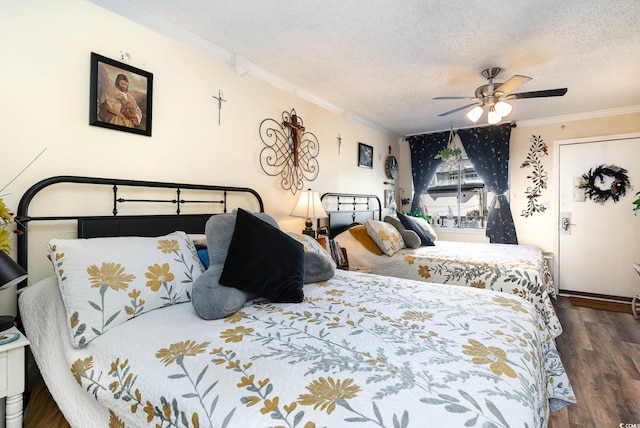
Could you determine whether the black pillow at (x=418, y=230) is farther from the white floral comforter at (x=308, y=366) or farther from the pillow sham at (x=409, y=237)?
the white floral comforter at (x=308, y=366)

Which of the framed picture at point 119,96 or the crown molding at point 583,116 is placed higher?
the crown molding at point 583,116

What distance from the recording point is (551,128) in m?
4.28

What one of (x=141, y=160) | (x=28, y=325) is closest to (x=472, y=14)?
(x=141, y=160)

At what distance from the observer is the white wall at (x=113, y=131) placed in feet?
4.98

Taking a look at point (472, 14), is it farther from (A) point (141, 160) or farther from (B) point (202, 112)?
(A) point (141, 160)

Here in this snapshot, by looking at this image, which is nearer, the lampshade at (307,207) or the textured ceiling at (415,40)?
the textured ceiling at (415,40)

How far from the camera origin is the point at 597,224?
4.08m

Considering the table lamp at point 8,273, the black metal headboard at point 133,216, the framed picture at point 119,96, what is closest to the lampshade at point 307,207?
A: the black metal headboard at point 133,216

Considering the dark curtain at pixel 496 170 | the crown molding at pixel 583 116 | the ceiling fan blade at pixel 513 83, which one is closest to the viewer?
the ceiling fan blade at pixel 513 83

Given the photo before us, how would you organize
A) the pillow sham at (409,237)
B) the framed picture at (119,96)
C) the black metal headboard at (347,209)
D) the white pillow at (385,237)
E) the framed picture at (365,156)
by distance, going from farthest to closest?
the framed picture at (365,156) → the black metal headboard at (347,209) → the pillow sham at (409,237) → the white pillow at (385,237) → the framed picture at (119,96)

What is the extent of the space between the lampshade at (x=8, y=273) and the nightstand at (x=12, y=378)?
251 millimetres

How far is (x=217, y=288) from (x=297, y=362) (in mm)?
619

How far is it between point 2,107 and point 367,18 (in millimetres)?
2053

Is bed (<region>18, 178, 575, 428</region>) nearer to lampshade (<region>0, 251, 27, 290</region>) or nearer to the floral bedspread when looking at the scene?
lampshade (<region>0, 251, 27, 290</region>)
